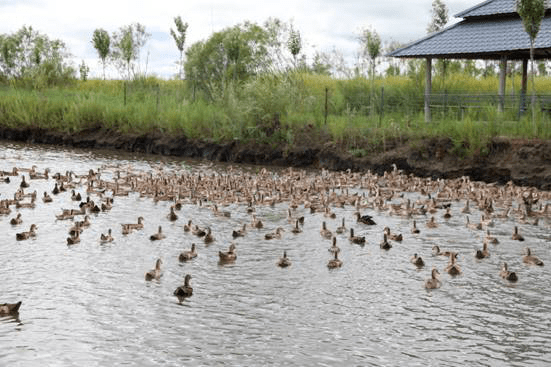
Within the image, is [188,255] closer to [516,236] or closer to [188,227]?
[188,227]

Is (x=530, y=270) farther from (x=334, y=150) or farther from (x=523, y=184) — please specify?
(x=334, y=150)

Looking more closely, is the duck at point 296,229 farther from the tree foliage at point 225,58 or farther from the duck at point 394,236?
the tree foliage at point 225,58

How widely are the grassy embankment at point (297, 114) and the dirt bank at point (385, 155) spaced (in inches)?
18.4

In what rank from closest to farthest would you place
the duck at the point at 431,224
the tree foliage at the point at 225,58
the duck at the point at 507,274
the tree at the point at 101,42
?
the duck at the point at 507,274 → the duck at the point at 431,224 → the tree foliage at the point at 225,58 → the tree at the point at 101,42

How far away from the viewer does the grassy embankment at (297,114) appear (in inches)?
1248

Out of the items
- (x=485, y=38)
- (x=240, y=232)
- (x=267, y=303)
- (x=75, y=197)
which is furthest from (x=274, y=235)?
(x=485, y=38)

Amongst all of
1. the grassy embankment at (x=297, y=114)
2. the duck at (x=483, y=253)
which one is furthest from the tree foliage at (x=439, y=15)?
the duck at (x=483, y=253)

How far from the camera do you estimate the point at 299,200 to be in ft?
76.6

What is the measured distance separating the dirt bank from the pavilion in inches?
166

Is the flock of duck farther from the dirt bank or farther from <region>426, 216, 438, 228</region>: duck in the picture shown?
the dirt bank

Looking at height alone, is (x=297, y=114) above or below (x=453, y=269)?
above

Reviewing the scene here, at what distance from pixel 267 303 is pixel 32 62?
58.0m

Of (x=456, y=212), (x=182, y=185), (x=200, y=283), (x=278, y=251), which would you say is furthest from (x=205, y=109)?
(x=200, y=283)

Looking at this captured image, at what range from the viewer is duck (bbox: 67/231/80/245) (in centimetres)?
1689
